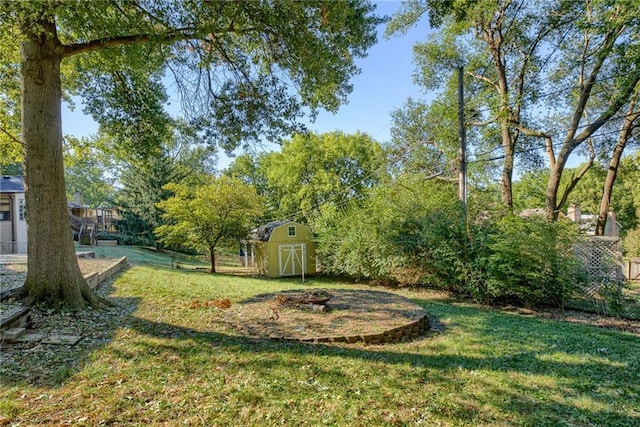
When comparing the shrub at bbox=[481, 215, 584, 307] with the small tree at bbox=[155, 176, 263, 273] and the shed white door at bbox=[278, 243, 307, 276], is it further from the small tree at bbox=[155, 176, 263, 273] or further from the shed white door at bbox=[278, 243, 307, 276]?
the small tree at bbox=[155, 176, 263, 273]

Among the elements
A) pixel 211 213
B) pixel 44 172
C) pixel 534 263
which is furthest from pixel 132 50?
pixel 211 213

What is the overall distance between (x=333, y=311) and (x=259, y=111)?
169 inches

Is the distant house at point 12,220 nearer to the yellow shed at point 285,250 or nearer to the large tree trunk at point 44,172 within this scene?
the yellow shed at point 285,250

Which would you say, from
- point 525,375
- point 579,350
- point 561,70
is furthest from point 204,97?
point 561,70

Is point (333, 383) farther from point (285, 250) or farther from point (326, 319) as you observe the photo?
point (285, 250)

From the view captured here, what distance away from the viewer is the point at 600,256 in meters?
7.77

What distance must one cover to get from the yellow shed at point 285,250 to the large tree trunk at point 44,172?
10023mm

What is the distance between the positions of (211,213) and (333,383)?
493 inches

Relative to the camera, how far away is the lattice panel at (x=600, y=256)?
746cm

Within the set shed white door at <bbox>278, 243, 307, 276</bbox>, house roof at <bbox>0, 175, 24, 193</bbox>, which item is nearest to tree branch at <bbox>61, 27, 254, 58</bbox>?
shed white door at <bbox>278, 243, 307, 276</bbox>

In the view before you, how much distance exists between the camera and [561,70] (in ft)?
34.1

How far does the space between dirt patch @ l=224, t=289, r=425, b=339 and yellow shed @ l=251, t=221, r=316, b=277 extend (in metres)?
7.81

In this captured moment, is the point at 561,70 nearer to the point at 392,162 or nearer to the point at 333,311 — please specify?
the point at 392,162

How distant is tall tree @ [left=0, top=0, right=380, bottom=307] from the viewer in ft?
14.6
